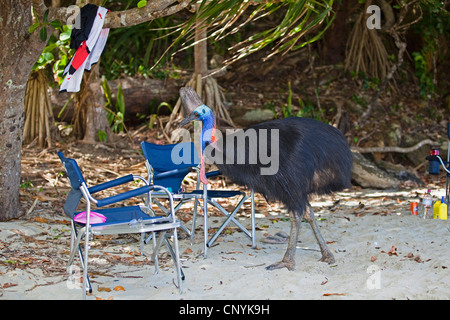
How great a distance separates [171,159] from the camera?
194 inches

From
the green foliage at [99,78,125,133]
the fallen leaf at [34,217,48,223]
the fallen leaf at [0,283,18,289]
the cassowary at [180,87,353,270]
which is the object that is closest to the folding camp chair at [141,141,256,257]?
the cassowary at [180,87,353,270]

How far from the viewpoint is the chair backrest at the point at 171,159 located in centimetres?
480

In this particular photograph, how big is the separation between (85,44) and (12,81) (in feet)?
2.52

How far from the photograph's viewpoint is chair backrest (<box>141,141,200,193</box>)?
480 centimetres

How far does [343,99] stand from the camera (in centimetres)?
862

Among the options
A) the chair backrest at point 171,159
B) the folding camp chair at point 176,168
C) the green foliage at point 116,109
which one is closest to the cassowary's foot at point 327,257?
the folding camp chair at point 176,168

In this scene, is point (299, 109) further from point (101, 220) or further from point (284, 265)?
point (101, 220)

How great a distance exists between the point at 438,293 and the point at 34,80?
214 inches

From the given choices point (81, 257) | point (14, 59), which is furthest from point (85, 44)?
point (81, 257)

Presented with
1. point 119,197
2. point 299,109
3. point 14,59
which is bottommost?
Answer: point 119,197

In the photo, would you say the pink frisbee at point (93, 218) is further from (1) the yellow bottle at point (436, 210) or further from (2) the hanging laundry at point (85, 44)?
(1) the yellow bottle at point (436, 210)

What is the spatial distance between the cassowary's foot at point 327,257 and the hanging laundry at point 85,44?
212 centimetres

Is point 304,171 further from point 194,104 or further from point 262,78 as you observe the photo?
point 262,78

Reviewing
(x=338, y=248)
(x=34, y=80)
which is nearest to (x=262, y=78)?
(x=34, y=80)
